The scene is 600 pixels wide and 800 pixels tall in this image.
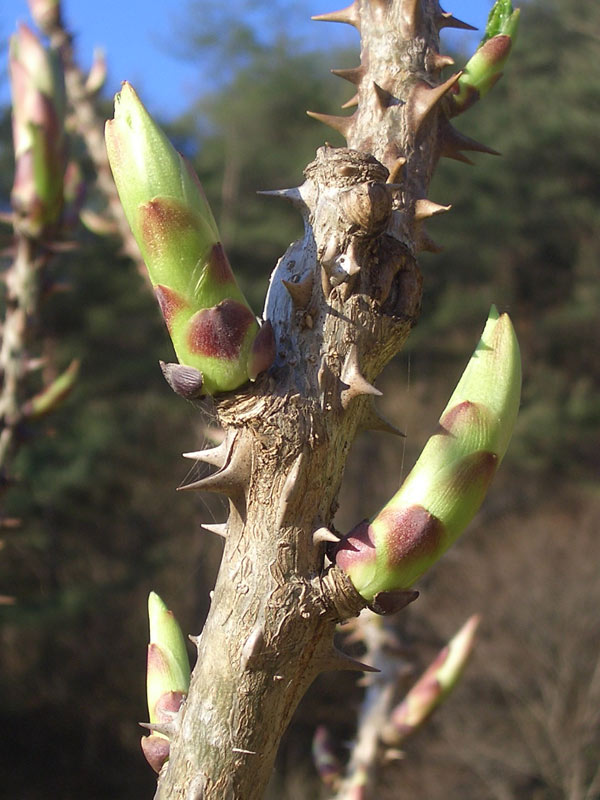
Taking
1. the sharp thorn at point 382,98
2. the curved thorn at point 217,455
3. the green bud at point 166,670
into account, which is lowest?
the green bud at point 166,670

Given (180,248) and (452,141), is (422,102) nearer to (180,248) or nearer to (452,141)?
(452,141)

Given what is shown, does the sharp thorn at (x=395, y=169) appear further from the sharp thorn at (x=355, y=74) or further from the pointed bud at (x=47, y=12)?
the pointed bud at (x=47, y=12)

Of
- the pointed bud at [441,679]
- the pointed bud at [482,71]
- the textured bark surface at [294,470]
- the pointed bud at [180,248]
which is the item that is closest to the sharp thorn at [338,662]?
the textured bark surface at [294,470]

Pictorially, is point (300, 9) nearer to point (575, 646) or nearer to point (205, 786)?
point (575, 646)

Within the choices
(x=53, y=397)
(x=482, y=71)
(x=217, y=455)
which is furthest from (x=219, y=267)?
(x=53, y=397)

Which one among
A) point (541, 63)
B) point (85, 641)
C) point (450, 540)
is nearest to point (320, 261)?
point (450, 540)

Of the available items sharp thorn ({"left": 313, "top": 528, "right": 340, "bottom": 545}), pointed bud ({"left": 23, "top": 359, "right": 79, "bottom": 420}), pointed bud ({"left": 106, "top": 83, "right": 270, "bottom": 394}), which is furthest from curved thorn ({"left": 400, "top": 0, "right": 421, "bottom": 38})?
pointed bud ({"left": 23, "top": 359, "right": 79, "bottom": 420})
